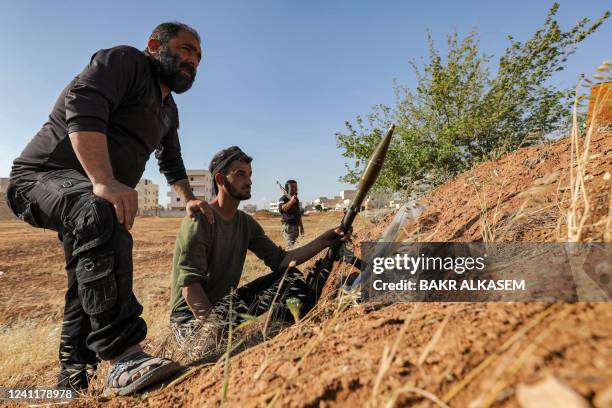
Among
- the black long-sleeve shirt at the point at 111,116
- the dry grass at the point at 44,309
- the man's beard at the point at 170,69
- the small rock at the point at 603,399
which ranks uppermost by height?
the man's beard at the point at 170,69

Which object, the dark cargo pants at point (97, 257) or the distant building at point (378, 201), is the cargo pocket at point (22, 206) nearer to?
the dark cargo pants at point (97, 257)

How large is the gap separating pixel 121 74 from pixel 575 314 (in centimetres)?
216

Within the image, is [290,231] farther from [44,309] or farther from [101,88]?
[101,88]

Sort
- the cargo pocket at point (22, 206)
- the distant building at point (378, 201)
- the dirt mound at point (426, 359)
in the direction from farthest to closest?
the distant building at point (378, 201) < the cargo pocket at point (22, 206) < the dirt mound at point (426, 359)

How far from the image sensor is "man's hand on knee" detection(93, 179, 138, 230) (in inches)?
57.9

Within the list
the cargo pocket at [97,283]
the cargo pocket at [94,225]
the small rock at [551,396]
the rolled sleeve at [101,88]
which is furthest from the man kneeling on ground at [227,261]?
the small rock at [551,396]

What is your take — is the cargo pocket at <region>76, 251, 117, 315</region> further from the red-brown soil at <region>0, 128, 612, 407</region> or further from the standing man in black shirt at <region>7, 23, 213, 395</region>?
the red-brown soil at <region>0, 128, 612, 407</region>

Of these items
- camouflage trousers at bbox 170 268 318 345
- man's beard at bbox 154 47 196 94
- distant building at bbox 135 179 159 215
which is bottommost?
camouflage trousers at bbox 170 268 318 345

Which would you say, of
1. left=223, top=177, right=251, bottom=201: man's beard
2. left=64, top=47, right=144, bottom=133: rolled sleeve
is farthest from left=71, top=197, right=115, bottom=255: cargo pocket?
left=223, top=177, right=251, bottom=201: man's beard

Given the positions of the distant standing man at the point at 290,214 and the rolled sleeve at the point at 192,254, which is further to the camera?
the distant standing man at the point at 290,214

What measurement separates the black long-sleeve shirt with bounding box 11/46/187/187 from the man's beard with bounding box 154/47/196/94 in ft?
0.25

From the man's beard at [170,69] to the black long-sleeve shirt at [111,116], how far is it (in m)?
0.08

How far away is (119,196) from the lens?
1.48 meters

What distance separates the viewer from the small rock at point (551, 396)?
0.45 metres
